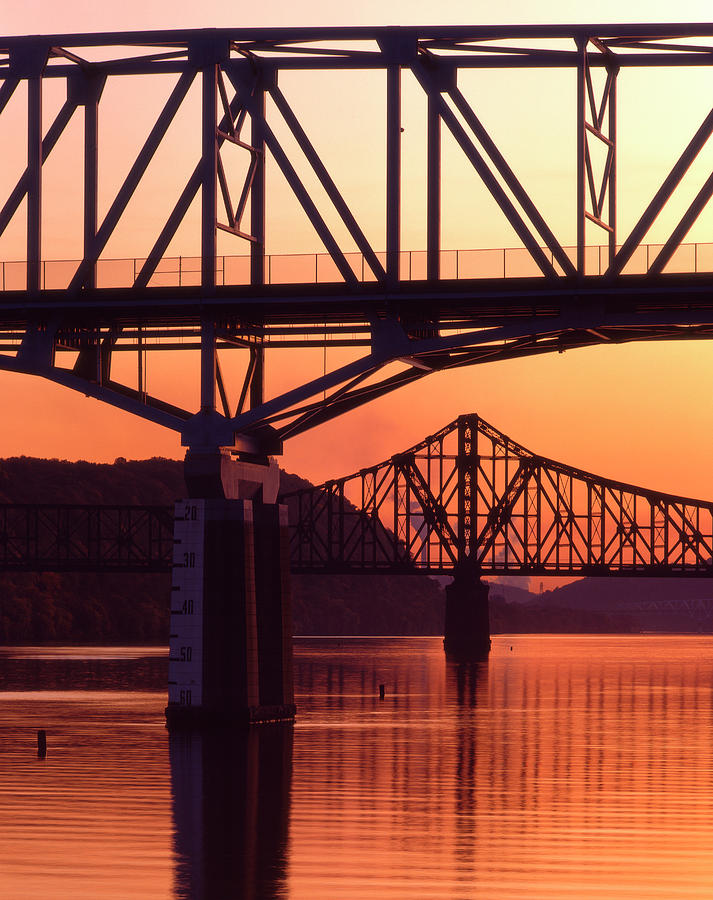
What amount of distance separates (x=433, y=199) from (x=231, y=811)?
27.5 meters

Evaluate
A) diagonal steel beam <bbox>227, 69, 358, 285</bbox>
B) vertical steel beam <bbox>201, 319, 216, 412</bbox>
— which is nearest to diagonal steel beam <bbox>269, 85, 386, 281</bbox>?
diagonal steel beam <bbox>227, 69, 358, 285</bbox>

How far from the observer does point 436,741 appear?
66.3 metres

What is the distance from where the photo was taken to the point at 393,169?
63875mm

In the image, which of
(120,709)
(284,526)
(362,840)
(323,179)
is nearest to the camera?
(362,840)

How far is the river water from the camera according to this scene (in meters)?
32.5

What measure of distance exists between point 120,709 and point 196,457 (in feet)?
85.2

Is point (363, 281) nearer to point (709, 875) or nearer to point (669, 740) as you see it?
point (669, 740)

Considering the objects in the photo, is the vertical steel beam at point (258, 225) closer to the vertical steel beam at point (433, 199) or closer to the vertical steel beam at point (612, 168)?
the vertical steel beam at point (433, 199)

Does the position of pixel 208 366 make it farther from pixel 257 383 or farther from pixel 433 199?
pixel 433 199

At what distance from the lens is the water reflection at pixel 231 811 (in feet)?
105

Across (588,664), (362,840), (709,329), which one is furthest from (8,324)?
(588,664)

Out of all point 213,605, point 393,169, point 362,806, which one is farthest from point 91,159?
point 362,806

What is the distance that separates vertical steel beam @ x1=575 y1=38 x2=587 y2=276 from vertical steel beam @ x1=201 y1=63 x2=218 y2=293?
11799 mm

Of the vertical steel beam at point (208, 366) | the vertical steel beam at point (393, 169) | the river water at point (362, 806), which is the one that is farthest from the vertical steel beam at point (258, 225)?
the river water at point (362, 806)
